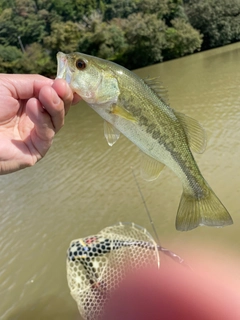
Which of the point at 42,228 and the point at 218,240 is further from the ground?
the point at 218,240

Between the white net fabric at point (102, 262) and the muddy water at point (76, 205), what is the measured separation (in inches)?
42.8

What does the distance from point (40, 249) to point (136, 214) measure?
2114mm

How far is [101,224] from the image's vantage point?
7.13 m

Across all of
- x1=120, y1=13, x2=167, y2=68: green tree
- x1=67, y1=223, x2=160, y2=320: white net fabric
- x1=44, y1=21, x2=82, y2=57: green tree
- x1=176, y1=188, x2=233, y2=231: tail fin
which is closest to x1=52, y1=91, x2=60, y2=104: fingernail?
x1=176, y1=188, x2=233, y2=231: tail fin

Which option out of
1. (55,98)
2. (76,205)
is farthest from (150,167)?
(76,205)

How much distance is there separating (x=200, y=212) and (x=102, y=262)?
233 centimetres

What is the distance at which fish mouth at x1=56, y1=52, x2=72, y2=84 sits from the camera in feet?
6.75

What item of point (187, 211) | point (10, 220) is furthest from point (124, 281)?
point (10, 220)

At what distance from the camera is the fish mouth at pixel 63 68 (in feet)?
6.75

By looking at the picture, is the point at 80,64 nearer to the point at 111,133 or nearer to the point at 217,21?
the point at 111,133

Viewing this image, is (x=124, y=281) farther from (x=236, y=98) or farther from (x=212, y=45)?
(x=212, y=45)

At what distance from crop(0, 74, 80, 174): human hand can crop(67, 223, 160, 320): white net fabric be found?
211 centimetres

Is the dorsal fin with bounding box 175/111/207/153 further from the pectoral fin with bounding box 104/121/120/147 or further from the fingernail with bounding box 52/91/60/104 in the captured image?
the fingernail with bounding box 52/91/60/104

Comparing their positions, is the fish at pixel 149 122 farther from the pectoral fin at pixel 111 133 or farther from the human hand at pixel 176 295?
the human hand at pixel 176 295
